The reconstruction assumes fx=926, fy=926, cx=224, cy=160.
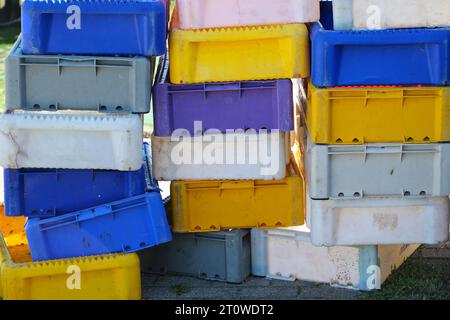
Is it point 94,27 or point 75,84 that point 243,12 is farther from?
point 75,84

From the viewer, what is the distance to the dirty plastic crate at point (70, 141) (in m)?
5.09

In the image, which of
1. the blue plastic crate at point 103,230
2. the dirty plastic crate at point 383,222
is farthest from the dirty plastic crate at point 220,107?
the dirty plastic crate at point 383,222

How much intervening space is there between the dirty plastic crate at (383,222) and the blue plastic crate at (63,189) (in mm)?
1087

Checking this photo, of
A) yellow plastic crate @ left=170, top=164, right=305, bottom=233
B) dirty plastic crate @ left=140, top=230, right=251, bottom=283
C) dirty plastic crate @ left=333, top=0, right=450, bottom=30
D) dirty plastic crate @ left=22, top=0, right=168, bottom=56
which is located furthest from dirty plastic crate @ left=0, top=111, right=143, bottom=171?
dirty plastic crate @ left=333, top=0, right=450, bottom=30

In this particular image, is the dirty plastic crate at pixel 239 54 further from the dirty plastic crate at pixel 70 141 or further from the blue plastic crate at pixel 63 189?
the blue plastic crate at pixel 63 189

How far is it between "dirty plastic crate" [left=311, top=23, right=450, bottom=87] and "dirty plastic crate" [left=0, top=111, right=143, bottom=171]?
1.08m

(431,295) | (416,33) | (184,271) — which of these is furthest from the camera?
(184,271)

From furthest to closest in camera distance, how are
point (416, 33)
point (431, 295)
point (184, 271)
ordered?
1. point (184, 271)
2. point (431, 295)
3. point (416, 33)

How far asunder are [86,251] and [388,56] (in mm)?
2026

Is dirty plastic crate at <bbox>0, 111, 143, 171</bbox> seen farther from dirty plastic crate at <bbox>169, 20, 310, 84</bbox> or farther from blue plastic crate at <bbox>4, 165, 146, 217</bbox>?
dirty plastic crate at <bbox>169, 20, 310, 84</bbox>

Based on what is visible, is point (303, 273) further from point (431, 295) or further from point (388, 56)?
point (388, 56)

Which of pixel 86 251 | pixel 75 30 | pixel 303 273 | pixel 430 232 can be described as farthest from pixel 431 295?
pixel 75 30

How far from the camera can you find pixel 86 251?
17.4ft

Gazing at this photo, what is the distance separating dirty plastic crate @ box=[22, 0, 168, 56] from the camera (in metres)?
5.01
